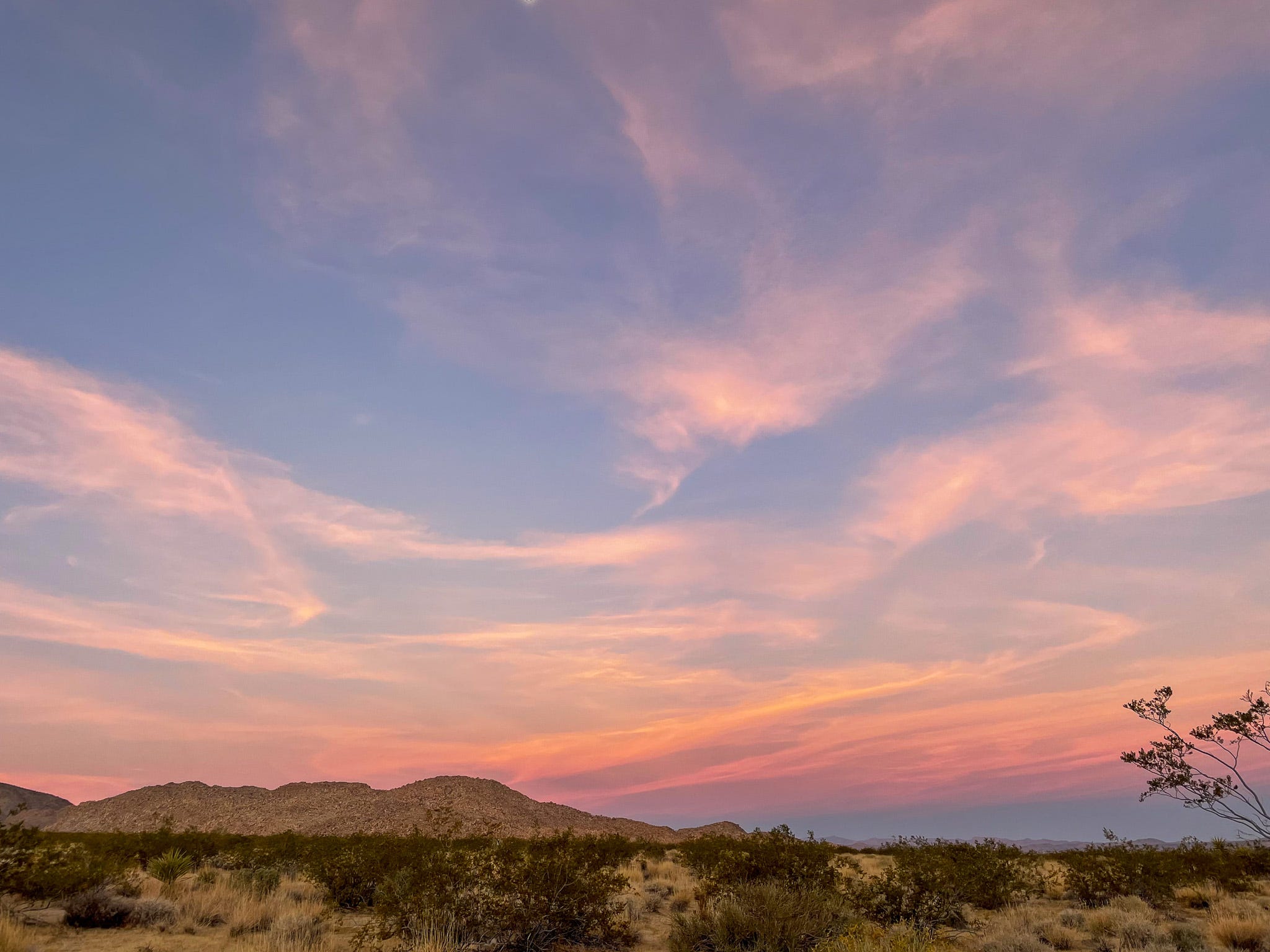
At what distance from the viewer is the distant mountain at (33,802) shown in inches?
4550

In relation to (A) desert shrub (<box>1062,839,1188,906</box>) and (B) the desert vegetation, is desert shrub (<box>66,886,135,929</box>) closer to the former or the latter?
(B) the desert vegetation

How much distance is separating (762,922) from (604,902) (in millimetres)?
3315

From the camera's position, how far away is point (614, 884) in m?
15.6

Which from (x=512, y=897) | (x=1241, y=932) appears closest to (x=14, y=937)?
(x=512, y=897)

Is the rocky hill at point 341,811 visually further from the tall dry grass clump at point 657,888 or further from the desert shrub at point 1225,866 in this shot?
the desert shrub at point 1225,866

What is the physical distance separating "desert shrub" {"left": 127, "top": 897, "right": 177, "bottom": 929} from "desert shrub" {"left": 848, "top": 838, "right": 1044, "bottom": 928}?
14463mm

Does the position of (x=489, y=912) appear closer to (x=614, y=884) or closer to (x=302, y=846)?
(x=614, y=884)

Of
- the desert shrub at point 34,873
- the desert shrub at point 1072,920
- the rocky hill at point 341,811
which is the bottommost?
the desert shrub at point 1072,920

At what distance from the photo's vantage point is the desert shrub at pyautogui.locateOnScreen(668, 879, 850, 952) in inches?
524

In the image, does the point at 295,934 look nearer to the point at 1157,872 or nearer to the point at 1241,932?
the point at 1241,932

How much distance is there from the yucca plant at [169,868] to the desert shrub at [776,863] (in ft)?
47.3

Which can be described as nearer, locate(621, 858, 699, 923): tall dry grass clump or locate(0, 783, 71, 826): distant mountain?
locate(621, 858, 699, 923): tall dry grass clump

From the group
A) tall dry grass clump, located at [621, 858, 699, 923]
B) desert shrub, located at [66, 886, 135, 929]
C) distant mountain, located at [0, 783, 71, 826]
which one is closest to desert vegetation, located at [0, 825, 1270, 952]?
desert shrub, located at [66, 886, 135, 929]

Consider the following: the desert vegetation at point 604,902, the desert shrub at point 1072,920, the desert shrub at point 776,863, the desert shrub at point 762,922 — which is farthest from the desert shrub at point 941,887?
the desert shrub at point 762,922
